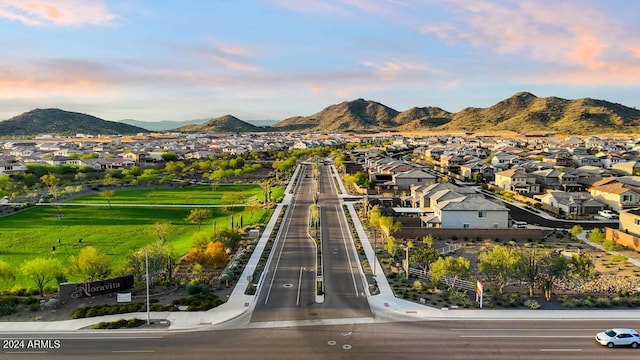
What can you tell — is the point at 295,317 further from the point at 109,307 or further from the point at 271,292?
the point at 109,307

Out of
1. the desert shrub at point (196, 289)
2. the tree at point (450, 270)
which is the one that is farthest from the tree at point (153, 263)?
the tree at point (450, 270)

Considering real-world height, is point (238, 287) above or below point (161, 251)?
below

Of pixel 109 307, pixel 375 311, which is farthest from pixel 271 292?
pixel 109 307

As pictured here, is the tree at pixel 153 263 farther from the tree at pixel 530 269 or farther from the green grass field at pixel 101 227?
the tree at pixel 530 269

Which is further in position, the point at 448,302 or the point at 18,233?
the point at 18,233

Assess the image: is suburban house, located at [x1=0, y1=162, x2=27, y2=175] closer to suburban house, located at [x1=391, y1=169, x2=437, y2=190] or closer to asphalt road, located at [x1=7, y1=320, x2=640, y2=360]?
suburban house, located at [x1=391, y1=169, x2=437, y2=190]

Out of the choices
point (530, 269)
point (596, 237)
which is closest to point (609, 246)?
point (596, 237)

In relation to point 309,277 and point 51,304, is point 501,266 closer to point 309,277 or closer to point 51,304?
point 309,277

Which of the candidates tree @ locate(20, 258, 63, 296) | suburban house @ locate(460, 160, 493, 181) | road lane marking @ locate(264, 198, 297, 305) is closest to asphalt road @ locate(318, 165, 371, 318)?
road lane marking @ locate(264, 198, 297, 305)
